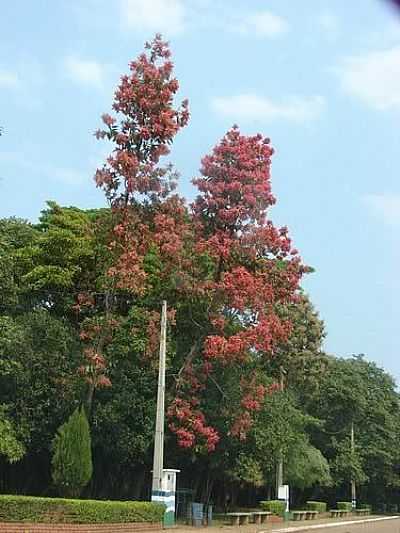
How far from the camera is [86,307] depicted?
32.1 m

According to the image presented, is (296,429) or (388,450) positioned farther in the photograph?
(388,450)

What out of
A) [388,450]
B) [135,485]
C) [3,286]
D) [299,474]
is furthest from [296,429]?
[388,450]

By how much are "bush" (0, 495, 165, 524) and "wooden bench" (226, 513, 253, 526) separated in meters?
10.7

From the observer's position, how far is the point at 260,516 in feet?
127

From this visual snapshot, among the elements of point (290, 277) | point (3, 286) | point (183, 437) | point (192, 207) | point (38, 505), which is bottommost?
point (38, 505)

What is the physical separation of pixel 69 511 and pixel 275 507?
2064 centimetres

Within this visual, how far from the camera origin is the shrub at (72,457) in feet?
85.1

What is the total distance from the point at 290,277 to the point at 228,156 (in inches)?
232

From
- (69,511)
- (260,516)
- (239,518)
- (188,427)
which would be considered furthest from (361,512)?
(69,511)

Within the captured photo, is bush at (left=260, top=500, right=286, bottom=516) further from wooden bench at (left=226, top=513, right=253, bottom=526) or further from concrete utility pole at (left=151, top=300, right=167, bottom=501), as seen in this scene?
concrete utility pole at (left=151, top=300, right=167, bottom=501)

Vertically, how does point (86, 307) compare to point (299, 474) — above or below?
above

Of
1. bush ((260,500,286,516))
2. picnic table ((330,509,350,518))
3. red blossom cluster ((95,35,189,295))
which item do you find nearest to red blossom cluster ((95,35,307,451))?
red blossom cluster ((95,35,189,295))

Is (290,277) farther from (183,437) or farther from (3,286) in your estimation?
(3,286)

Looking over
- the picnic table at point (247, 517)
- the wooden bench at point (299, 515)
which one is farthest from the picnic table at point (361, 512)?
the picnic table at point (247, 517)
